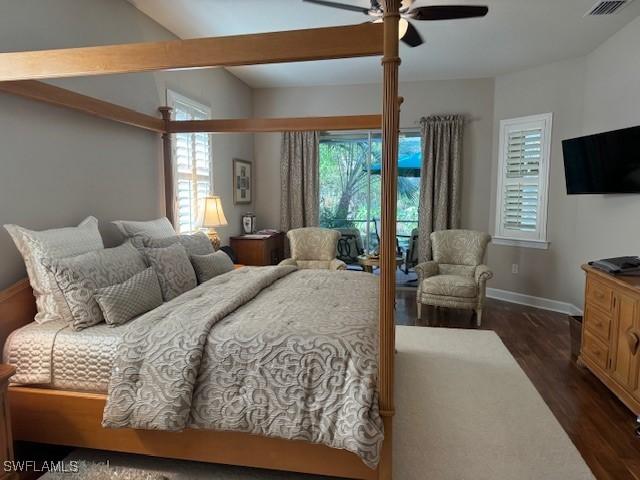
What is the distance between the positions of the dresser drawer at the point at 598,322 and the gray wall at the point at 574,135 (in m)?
0.88

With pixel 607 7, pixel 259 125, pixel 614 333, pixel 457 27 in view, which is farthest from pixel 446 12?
pixel 614 333

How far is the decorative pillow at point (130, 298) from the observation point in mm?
2170

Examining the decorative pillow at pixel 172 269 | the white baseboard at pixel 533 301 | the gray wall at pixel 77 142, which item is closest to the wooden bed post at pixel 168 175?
the gray wall at pixel 77 142

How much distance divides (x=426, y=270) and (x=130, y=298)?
3.38 meters

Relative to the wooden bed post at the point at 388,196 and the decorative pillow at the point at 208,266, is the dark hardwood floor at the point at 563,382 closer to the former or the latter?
the wooden bed post at the point at 388,196

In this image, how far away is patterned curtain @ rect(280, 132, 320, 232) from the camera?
6.05m

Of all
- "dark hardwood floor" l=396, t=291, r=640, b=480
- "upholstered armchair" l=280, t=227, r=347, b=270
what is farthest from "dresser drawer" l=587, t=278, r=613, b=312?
"upholstered armchair" l=280, t=227, r=347, b=270

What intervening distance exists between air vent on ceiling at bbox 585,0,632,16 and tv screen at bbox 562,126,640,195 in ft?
3.23

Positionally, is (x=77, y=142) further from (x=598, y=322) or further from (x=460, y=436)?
(x=598, y=322)

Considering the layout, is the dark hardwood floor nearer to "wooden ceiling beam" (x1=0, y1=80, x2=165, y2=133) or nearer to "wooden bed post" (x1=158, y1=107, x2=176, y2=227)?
"wooden bed post" (x1=158, y1=107, x2=176, y2=227)

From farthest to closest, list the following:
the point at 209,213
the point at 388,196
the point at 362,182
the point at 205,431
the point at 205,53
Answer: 1. the point at 362,182
2. the point at 209,213
3. the point at 205,431
4. the point at 205,53
5. the point at 388,196

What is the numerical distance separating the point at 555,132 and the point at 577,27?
1400 mm

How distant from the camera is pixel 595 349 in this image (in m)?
3.11

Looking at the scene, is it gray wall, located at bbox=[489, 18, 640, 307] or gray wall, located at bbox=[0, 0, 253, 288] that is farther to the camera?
gray wall, located at bbox=[489, 18, 640, 307]
